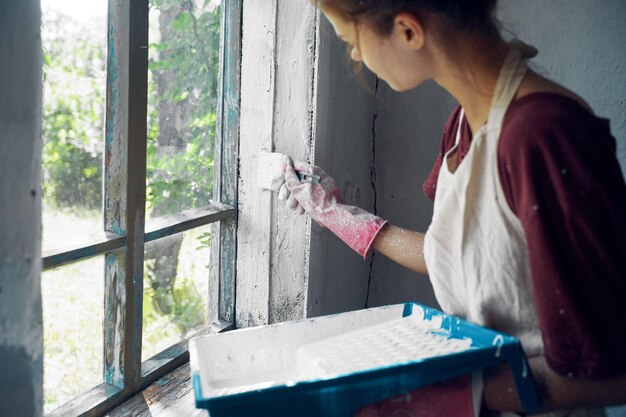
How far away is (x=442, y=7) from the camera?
92cm

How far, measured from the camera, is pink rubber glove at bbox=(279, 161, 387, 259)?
53.6 inches

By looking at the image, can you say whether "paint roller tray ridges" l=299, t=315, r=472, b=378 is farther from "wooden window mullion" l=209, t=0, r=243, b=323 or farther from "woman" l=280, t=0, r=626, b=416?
"wooden window mullion" l=209, t=0, r=243, b=323

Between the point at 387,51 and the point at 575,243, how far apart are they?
42 centimetres

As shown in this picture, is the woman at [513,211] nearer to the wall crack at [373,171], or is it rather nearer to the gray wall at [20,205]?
the gray wall at [20,205]

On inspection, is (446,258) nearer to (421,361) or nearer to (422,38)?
(421,361)

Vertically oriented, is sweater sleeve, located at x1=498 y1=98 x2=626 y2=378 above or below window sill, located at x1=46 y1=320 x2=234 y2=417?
above

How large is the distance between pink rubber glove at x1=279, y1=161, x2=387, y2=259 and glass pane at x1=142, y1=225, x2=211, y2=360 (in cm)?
28

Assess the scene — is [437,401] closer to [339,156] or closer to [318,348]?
[318,348]

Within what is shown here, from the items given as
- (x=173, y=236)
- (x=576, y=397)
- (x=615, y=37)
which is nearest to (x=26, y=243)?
(x=173, y=236)

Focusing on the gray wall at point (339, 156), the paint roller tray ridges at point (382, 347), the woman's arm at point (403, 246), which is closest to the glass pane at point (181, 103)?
the gray wall at point (339, 156)

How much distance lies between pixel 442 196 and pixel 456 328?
0.73 ft

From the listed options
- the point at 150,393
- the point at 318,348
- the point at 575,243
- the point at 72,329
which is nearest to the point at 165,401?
the point at 150,393

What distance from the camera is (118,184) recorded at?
1.20 metres

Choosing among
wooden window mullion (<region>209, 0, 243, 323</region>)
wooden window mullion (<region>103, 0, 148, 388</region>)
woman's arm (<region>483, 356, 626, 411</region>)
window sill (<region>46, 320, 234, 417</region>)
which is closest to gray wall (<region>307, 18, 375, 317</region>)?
wooden window mullion (<region>209, 0, 243, 323</region>)
